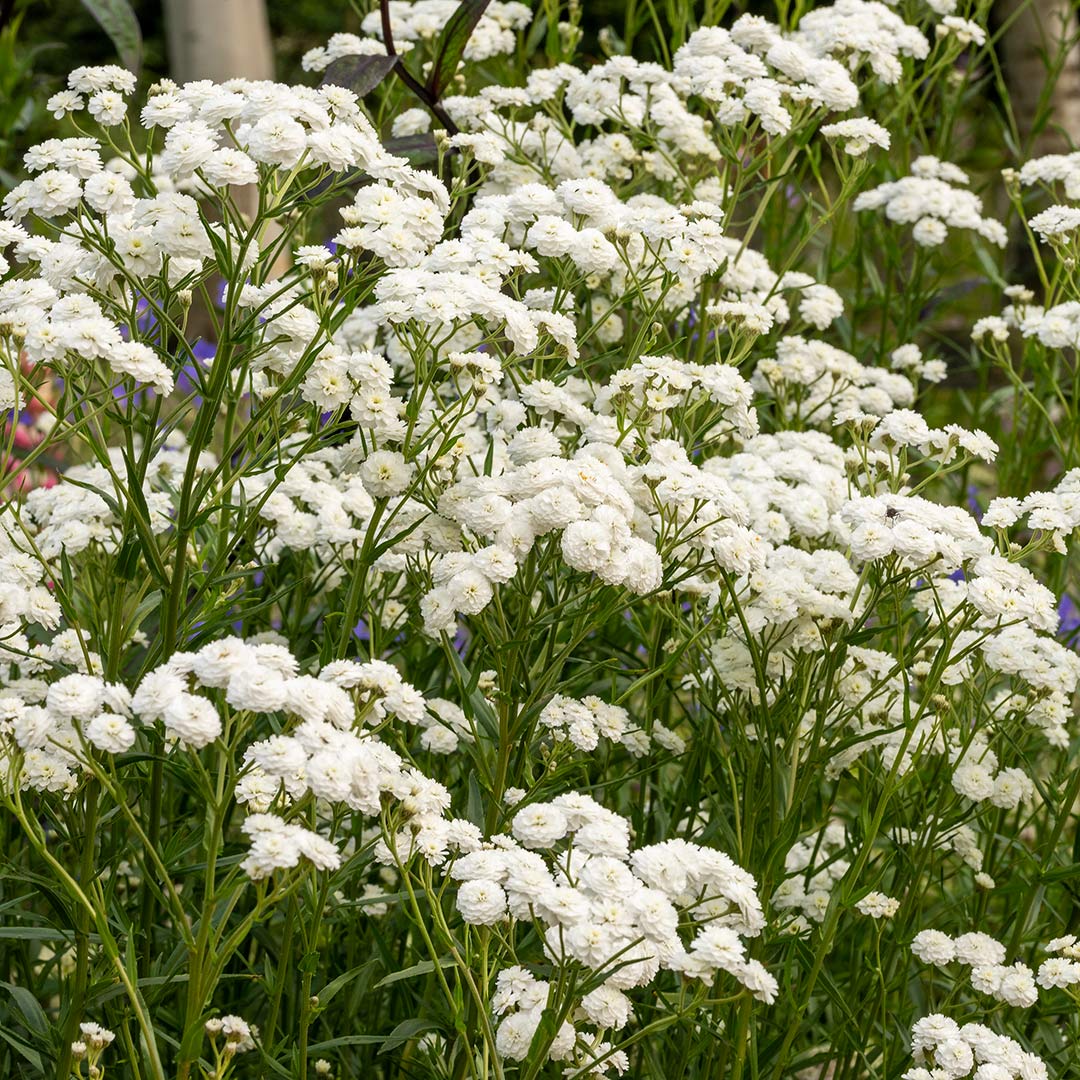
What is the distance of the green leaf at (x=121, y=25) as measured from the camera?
10.4ft

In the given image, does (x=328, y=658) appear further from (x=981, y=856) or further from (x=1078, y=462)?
(x=1078, y=462)

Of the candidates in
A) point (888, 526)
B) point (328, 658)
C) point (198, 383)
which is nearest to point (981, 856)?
point (888, 526)

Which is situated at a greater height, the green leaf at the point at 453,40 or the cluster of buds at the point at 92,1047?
the green leaf at the point at 453,40

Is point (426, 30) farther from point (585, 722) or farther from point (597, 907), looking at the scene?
point (597, 907)

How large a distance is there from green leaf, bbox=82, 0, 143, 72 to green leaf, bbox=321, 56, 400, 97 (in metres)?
0.53

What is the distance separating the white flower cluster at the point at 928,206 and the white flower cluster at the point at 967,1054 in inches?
79.4

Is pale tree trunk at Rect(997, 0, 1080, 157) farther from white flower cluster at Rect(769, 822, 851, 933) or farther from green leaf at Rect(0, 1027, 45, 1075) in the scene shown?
green leaf at Rect(0, 1027, 45, 1075)

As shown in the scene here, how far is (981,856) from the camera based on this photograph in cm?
266

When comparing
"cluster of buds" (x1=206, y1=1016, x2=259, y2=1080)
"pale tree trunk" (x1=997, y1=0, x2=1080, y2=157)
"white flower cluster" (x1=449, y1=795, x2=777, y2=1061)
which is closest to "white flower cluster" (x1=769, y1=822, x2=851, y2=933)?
"white flower cluster" (x1=449, y1=795, x2=777, y2=1061)

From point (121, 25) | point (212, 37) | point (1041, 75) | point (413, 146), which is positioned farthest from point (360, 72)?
point (212, 37)

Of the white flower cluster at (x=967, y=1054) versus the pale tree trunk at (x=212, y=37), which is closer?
the white flower cluster at (x=967, y=1054)

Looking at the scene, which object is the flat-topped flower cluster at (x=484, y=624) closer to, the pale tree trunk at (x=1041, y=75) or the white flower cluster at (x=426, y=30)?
the white flower cluster at (x=426, y=30)

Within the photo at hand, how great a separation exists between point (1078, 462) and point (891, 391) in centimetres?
44

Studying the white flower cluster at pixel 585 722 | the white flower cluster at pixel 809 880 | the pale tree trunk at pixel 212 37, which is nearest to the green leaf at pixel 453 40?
the white flower cluster at pixel 585 722
